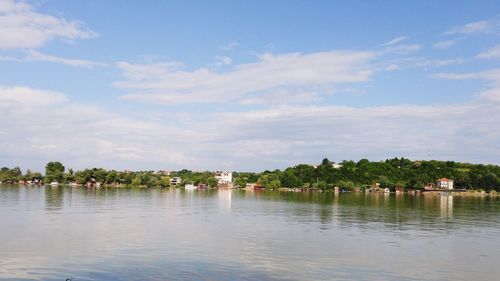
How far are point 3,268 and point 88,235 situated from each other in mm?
15331

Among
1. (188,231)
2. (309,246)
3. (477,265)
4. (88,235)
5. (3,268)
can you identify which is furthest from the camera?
(188,231)

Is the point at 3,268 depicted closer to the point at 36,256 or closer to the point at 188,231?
the point at 36,256

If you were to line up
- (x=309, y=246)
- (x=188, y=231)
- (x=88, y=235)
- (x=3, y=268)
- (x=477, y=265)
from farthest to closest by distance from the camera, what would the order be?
(x=188, y=231)
(x=88, y=235)
(x=309, y=246)
(x=477, y=265)
(x=3, y=268)

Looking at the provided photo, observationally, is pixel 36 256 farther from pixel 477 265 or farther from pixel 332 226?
pixel 332 226

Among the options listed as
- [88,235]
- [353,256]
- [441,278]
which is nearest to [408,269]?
[441,278]

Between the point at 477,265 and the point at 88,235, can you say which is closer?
the point at 477,265

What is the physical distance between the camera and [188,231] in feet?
163

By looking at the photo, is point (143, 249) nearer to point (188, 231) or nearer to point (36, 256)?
point (36, 256)

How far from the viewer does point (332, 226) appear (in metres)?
57.8

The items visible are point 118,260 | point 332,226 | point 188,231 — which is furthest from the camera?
point 332,226

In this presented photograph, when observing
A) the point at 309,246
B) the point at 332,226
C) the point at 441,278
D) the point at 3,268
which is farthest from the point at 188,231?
the point at 441,278

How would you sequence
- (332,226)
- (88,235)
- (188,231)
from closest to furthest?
1. (88,235)
2. (188,231)
3. (332,226)

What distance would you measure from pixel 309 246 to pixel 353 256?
5327 millimetres

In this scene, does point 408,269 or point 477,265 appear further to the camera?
point 477,265
